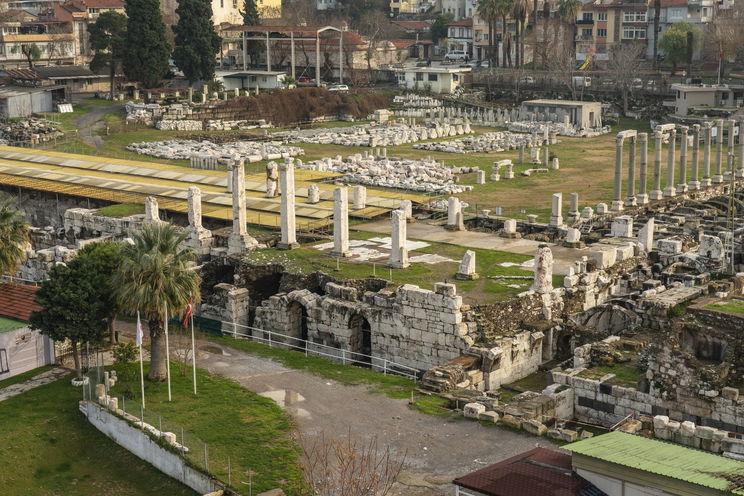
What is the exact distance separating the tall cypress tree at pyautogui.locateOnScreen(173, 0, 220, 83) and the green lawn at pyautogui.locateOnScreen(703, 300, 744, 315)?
316 feet

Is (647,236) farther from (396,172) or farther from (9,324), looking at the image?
(396,172)

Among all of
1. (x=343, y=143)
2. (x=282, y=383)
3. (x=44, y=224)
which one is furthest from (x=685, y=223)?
(x=343, y=143)

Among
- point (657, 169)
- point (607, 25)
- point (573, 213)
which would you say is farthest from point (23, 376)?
point (607, 25)

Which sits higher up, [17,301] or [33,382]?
[17,301]

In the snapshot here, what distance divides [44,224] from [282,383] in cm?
3780

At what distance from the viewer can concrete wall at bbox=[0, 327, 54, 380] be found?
40.7 m

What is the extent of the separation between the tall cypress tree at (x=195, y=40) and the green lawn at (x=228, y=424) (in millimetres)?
88632

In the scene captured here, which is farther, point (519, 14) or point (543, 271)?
point (519, 14)

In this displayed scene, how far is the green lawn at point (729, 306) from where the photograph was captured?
3550 centimetres

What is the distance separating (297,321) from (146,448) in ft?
48.3

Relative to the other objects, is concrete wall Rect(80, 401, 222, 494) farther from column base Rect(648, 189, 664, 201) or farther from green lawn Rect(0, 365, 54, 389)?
column base Rect(648, 189, 664, 201)

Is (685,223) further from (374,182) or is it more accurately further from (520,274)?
(374,182)

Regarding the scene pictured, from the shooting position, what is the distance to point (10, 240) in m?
47.4

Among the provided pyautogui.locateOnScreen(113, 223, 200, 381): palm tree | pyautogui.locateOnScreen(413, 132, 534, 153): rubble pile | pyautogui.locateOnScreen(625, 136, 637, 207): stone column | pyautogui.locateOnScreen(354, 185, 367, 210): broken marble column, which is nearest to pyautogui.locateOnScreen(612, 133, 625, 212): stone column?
pyautogui.locateOnScreen(625, 136, 637, 207): stone column
